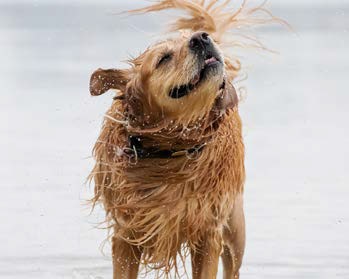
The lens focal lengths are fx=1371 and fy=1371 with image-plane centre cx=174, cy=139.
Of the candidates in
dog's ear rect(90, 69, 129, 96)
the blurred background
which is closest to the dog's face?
dog's ear rect(90, 69, 129, 96)

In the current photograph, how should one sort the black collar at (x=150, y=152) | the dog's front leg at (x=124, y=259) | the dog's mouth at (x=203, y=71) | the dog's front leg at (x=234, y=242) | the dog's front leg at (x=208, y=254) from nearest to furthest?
the dog's mouth at (x=203, y=71)
the black collar at (x=150, y=152)
the dog's front leg at (x=208, y=254)
the dog's front leg at (x=124, y=259)
the dog's front leg at (x=234, y=242)

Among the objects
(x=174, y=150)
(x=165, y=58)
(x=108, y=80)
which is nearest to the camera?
(x=165, y=58)

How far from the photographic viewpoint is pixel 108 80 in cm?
739

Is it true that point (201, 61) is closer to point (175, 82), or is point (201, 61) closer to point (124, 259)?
point (175, 82)

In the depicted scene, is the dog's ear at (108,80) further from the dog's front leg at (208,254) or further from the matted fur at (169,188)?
the dog's front leg at (208,254)

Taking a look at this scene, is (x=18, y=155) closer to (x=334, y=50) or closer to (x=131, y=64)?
(x=131, y=64)

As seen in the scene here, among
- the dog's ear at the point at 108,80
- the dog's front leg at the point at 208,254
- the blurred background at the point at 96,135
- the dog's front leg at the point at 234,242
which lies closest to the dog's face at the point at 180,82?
the dog's ear at the point at 108,80

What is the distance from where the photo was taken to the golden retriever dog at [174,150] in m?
6.90

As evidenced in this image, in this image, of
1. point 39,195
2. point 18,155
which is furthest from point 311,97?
point 39,195

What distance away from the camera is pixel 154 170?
7.29m

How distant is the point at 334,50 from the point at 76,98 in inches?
242

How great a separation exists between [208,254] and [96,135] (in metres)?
4.80

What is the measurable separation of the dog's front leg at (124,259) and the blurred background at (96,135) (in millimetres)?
297

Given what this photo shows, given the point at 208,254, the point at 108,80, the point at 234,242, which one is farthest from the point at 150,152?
the point at 234,242
